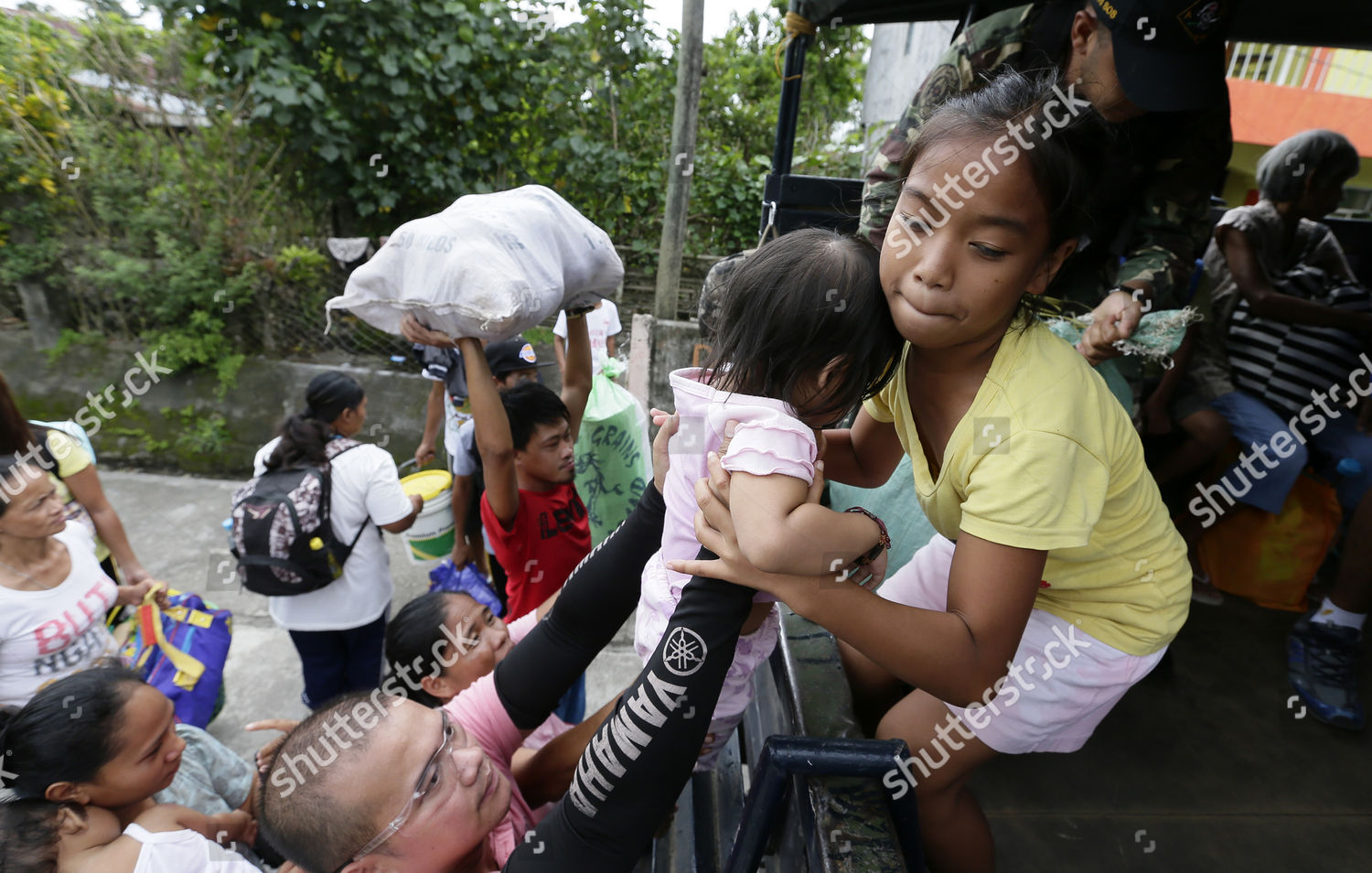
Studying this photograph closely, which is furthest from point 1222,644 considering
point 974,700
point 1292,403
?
point 974,700

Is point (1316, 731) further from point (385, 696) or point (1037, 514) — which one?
point (385, 696)

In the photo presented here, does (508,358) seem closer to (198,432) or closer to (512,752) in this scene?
(512,752)

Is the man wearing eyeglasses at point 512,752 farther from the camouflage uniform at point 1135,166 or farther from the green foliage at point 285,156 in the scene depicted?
the green foliage at point 285,156

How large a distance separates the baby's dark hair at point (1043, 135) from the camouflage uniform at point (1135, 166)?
0.66 meters

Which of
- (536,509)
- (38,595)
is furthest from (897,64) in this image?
(38,595)

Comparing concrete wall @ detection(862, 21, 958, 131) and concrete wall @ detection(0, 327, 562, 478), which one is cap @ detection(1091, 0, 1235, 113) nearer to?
concrete wall @ detection(0, 327, 562, 478)

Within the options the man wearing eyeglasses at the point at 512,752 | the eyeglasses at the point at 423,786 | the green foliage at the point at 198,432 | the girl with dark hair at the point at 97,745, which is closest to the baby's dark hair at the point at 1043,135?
the man wearing eyeglasses at the point at 512,752

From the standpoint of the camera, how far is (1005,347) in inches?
44.2

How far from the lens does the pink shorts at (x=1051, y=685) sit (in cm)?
127

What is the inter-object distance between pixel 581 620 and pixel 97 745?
123cm

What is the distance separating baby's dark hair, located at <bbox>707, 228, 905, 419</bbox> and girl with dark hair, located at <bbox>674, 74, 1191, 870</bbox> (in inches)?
2.7

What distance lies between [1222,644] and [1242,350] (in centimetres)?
123

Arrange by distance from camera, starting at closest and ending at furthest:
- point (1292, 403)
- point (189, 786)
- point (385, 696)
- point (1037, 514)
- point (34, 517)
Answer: point (1037, 514) → point (385, 696) → point (189, 786) → point (34, 517) → point (1292, 403)

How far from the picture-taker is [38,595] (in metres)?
2.13
